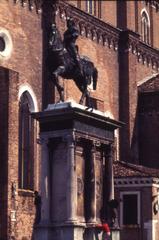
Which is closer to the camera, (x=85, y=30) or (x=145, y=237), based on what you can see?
(x=145, y=237)

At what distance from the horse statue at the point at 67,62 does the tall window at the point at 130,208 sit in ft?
32.9

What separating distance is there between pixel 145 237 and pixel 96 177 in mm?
10040

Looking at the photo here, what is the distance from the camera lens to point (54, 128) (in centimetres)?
1263

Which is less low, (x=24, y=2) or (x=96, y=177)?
(x=24, y=2)

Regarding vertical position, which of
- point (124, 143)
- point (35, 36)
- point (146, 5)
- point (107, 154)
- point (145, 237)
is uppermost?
point (146, 5)

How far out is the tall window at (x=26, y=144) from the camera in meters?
21.6

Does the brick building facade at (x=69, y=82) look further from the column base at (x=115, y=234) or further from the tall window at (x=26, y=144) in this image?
the column base at (x=115, y=234)

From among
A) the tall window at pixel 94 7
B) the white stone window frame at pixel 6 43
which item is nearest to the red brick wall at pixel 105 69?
the tall window at pixel 94 7

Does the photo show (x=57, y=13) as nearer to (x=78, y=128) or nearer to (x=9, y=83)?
(x=9, y=83)

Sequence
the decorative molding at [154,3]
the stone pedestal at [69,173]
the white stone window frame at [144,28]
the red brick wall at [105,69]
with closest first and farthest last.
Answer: the stone pedestal at [69,173]
the red brick wall at [105,69]
the white stone window frame at [144,28]
the decorative molding at [154,3]

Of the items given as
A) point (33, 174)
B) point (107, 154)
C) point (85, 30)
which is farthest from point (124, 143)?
point (107, 154)

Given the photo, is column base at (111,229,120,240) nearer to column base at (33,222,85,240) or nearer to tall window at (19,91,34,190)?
column base at (33,222,85,240)

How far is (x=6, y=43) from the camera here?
2131 centimetres

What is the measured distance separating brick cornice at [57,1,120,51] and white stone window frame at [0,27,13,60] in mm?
2768
